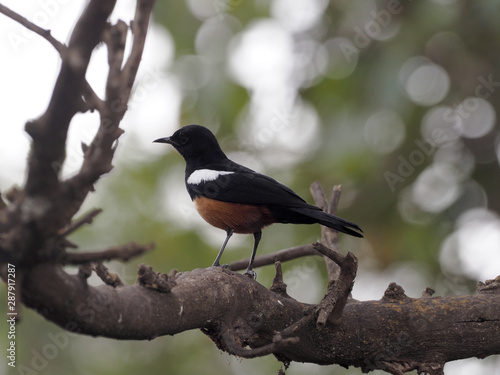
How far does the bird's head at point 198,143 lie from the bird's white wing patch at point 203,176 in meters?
0.23

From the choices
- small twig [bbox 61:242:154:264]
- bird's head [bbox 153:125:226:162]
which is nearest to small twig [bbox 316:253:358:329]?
small twig [bbox 61:242:154:264]

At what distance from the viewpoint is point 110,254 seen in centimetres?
176

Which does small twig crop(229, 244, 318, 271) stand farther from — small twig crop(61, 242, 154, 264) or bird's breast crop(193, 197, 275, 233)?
small twig crop(61, 242, 154, 264)

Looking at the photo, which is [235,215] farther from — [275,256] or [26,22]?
[26,22]

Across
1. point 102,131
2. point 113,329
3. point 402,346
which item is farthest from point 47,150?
point 402,346

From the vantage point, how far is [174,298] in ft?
8.91

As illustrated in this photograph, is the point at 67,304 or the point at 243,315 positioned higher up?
the point at 243,315

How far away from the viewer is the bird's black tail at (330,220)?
3.97m

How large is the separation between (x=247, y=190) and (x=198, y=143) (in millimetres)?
1006

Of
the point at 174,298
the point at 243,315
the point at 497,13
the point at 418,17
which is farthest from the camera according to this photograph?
the point at 418,17

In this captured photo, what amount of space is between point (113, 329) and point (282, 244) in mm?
4123

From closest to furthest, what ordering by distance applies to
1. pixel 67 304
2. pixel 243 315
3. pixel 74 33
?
1. pixel 74 33
2. pixel 67 304
3. pixel 243 315

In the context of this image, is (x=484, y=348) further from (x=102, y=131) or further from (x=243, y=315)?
(x=102, y=131)

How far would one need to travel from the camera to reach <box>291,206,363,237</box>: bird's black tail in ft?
13.0
